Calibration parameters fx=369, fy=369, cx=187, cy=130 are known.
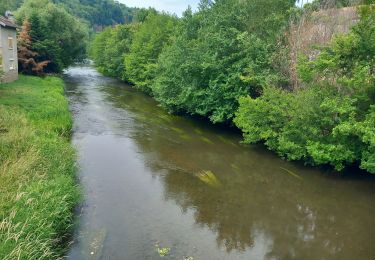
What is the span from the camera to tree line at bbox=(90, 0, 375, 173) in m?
14.2

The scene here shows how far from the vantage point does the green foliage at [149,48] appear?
33.8 meters

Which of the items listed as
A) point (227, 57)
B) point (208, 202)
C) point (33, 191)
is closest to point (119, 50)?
point (227, 57)

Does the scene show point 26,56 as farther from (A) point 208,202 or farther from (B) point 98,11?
(B) point 98,11

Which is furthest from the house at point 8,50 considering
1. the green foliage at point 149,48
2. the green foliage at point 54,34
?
the green foliage at point 149,48

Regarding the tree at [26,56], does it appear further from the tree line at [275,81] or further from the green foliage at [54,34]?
the tree line at [275,81]

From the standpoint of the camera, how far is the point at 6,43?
27359 millimetres

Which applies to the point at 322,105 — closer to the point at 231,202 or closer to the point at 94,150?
the point at 231,202

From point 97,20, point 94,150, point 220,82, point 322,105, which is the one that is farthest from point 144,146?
point 97,20

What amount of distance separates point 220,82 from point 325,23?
6.29 metres

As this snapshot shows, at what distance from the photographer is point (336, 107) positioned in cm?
1389

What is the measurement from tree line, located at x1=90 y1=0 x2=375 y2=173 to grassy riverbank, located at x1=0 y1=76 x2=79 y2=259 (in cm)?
904

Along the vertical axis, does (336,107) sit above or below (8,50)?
above

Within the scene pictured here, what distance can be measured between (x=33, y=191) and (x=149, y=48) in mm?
26581

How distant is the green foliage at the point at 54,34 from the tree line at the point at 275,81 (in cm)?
1319
